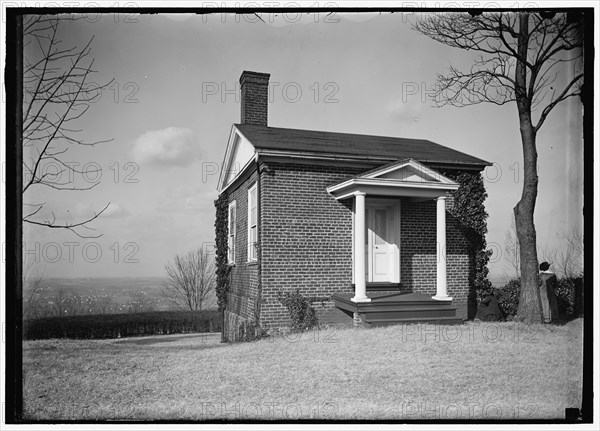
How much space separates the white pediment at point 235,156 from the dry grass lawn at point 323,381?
162 inches

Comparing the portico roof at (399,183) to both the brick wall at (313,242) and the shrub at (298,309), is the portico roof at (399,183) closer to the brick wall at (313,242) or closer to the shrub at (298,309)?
the brick wall at (313,242)

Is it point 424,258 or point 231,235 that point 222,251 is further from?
point 424,258

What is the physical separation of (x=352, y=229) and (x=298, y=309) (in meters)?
1.88

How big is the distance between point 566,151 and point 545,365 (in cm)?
329

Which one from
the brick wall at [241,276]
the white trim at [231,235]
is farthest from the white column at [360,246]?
the white trim at [231,235]

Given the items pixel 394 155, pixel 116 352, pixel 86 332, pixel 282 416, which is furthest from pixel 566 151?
pixel 86 332

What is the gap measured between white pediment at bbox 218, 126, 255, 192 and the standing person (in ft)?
19.9

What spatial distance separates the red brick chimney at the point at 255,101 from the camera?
11617 millimetres

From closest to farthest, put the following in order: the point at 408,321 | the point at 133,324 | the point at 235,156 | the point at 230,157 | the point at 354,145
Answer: the point at 408,321, the point at 354,145, the point at 235,156, the point at 230,157, the point at 133,324

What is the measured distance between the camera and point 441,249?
9211 mm

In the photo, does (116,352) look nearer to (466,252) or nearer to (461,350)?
(461,350)

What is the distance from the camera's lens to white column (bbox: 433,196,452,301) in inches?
361

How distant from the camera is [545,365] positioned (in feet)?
23.5

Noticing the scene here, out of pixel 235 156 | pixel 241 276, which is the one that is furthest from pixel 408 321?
pixel 235 156
